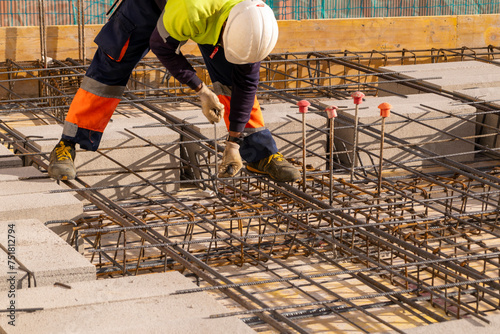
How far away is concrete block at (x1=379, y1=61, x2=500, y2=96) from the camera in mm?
10812

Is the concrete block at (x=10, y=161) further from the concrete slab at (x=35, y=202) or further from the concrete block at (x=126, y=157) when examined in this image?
the concrete block at (x=126, y=157)

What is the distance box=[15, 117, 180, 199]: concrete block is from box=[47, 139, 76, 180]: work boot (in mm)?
1847

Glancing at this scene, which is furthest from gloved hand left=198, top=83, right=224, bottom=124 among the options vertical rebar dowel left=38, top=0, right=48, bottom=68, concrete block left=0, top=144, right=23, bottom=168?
vertical rebar dowel left=38, top=0, right=48, bottom=68

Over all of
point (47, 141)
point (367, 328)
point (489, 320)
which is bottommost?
point (367, 328)

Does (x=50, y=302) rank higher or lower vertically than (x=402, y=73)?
lower

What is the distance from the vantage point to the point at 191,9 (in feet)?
17.3

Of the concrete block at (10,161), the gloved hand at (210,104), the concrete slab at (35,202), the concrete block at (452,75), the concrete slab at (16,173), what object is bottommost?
the concrete slab at (35,202)

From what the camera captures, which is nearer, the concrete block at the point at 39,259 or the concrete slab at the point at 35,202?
the concrete block at the point at 39,259

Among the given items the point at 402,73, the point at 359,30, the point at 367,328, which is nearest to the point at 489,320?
the point at 367,328

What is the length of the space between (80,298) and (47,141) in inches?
153

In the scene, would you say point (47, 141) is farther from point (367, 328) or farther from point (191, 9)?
point (367, 328)

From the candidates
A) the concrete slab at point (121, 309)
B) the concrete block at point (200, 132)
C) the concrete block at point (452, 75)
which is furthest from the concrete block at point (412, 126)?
the concrete slab at point (121, 309)

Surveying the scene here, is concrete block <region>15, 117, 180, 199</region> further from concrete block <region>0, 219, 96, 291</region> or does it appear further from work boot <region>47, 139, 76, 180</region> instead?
concrete block <region>0, 219, 96, 291</region>

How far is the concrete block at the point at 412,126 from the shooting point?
31.3 feet
